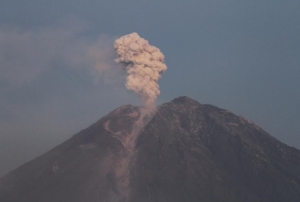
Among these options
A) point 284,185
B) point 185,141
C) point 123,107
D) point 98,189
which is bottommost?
point 98,189

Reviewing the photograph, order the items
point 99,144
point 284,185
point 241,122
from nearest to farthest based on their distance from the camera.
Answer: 1. point 284,185
2. point 99,144
3. point 241,122

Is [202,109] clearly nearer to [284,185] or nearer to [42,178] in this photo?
[284,185]

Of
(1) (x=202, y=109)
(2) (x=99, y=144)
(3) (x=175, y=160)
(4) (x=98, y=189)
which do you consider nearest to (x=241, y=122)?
(1) (x=202, y=109)

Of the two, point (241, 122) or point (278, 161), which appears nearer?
point (278, 161)

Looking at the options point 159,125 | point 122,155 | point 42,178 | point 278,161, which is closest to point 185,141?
point 159,125

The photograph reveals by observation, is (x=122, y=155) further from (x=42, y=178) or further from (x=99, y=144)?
(x=42, y=178)

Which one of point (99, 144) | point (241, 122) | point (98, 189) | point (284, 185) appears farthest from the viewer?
point (241, 122)

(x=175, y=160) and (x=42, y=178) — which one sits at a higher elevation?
(x=175, y=160)
